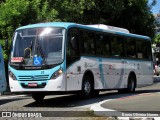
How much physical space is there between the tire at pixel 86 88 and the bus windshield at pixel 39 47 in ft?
6.59

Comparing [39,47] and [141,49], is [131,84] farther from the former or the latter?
[39,47]

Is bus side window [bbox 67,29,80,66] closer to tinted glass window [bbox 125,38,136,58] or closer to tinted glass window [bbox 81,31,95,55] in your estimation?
tinted glass window [bbox 81,31,95,55]

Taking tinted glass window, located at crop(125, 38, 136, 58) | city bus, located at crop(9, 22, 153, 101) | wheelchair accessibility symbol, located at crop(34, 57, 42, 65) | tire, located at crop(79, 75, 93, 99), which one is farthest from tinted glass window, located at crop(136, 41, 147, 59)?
wheelchair accessibility symbol, located at crop(34, 57, 42, 65)

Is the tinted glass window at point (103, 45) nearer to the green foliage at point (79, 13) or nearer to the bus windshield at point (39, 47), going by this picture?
the bus windshield at point (39, 47)

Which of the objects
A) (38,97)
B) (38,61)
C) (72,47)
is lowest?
(38,97)

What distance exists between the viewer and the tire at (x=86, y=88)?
56.8ft

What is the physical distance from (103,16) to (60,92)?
→ 21.8 metres

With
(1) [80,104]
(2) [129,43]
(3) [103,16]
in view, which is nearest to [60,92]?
(1) [80,104]

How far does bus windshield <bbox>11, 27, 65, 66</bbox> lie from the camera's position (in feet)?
52.0

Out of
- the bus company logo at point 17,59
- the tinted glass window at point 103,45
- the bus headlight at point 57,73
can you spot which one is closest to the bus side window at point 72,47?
the bus headlight at point 57,73

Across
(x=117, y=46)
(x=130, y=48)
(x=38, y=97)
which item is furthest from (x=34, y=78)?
(x=130, y=48)

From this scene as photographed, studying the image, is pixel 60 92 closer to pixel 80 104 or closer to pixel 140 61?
pixel 80 104

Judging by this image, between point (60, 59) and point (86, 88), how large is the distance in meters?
2.31

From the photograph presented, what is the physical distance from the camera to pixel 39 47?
16.1 metres
